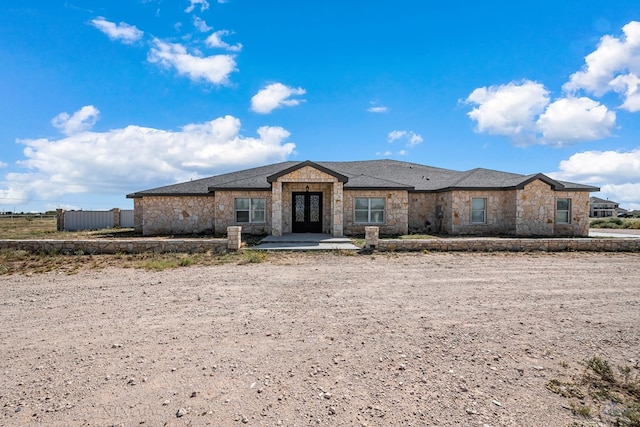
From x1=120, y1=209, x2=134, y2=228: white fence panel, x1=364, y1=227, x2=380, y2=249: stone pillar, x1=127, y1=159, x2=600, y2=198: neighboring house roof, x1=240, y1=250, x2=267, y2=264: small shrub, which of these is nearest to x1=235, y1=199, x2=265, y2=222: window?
x1=127, y1=159, x2=600, y2=198: neighboring house roof

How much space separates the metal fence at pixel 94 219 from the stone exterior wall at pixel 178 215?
9.05 m

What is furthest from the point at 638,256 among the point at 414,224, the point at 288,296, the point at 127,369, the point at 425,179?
the point at 127,369

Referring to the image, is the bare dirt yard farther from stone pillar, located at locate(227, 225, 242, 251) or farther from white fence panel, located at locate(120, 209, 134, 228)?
→ white fence panel, located at locate(120, 209, 134, 228)

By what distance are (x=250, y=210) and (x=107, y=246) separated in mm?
7648

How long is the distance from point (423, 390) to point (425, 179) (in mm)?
20720

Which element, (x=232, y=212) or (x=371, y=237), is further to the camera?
(x=232, y=212)

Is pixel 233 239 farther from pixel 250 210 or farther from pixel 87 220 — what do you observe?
pixel 87 220

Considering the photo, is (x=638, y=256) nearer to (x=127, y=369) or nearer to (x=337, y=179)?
(x=337, y=179)

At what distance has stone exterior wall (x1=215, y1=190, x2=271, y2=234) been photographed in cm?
1867

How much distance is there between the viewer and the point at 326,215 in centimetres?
1898

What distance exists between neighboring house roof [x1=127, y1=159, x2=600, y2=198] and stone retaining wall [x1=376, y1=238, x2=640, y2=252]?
196 inches

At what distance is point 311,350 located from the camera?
14.4 ft

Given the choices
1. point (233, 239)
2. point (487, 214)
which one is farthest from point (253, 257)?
point (487, 214)

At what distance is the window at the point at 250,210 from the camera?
1886cm
